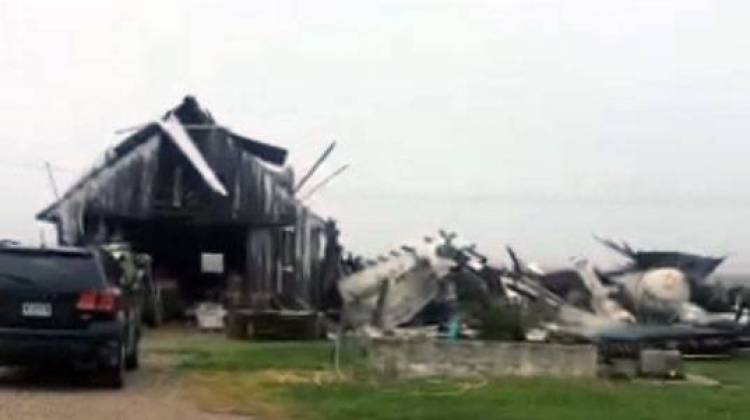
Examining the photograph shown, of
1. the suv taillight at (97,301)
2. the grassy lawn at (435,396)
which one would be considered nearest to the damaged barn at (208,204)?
the grassy lawn at (435,396)

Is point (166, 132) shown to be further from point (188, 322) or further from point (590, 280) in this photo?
point (590, 280)

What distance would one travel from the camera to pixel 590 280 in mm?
37438

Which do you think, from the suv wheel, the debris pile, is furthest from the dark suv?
the debris pile

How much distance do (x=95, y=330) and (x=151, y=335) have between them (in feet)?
54.3

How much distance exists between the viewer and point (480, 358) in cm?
2075

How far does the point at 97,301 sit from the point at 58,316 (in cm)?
44

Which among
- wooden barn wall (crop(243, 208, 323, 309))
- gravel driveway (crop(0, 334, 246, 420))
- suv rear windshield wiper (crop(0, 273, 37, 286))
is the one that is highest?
wooden barn wall (crop(243, 208, 323, 309))

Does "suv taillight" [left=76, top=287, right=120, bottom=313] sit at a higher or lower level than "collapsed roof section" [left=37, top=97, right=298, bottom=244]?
lower

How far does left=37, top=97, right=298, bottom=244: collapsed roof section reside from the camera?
39344mm

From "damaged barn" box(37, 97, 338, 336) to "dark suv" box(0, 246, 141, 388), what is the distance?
68.6ft

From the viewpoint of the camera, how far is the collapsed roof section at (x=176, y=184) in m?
39.3

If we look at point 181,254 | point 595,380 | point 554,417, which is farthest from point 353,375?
point 181,254

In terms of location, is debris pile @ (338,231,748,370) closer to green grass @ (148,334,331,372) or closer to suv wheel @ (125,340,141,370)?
green grass @ (148,334,331,372)

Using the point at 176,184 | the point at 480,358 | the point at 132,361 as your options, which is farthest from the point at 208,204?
the point at 480,358
